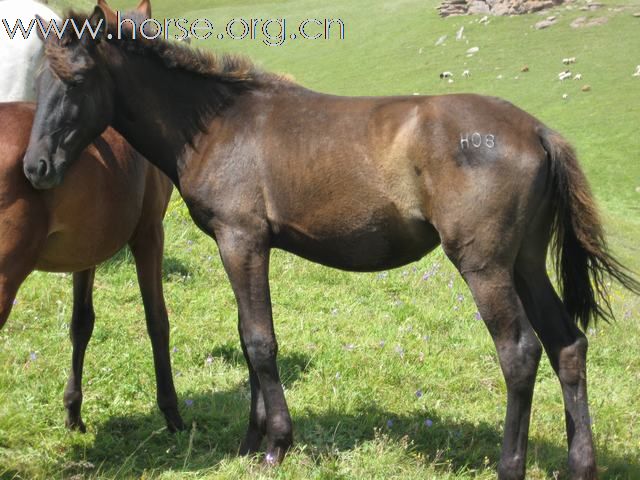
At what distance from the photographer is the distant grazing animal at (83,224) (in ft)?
12.7

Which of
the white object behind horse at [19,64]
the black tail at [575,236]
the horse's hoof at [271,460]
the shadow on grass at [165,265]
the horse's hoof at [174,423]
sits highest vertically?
the white object behind horse at [19,64]

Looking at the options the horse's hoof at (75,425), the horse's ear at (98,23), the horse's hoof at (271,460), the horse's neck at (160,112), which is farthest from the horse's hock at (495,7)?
the horse's hoof at (271,460)

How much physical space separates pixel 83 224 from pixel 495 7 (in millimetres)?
36837

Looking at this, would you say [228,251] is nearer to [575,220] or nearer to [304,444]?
[304,444]

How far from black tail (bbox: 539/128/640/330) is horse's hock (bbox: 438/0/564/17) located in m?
34.2

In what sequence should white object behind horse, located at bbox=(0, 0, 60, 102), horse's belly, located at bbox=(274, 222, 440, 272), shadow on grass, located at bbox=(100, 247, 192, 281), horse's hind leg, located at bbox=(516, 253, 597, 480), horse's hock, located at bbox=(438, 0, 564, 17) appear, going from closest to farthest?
horse's belly, located at bbox=(274, 222, 440, 272)
horse's hind leg, located at bbox=(516, 253, 597, 480)
white object behind horse, located at bbox=(0, 0, 60, 102)
shadow on grass, located at bbox=(100, 247, 192, 281)
horse's hock, located at bbox=(438, 0, 564, 17)

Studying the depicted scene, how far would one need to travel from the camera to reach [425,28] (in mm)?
34969

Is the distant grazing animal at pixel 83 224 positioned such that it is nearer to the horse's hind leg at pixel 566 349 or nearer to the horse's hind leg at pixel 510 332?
the horse's hind leg at pixel 510 332

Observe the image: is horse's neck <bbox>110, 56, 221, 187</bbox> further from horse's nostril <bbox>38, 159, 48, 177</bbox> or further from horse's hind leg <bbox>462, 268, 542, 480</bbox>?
horse's hind leg <bbox>462, 268, 542, 480</bbox>

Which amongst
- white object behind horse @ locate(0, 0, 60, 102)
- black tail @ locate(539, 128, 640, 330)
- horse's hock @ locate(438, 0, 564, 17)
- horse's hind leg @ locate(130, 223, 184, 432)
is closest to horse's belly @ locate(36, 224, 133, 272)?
horse's hind leg @ locate(130, 223, 184, 432)

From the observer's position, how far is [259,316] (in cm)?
421

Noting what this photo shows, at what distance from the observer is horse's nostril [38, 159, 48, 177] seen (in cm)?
377

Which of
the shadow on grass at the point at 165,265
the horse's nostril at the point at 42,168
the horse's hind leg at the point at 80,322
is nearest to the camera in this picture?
the horse's nostril at the point at 42,168

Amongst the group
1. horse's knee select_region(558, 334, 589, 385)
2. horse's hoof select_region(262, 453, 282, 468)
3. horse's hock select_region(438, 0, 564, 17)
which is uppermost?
horse's knee select_region(558, 334, 589, 385)
